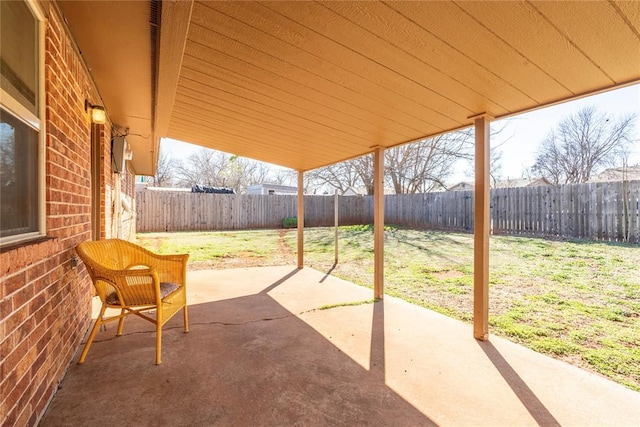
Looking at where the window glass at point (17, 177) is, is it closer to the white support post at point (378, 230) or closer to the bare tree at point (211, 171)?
the white support post at point (378, 230)

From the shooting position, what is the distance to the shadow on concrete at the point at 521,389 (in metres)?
1.68

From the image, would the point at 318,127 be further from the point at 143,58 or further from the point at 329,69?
the point at 143,58

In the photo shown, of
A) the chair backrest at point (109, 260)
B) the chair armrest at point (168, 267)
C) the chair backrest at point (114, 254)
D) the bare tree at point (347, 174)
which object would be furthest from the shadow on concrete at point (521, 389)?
the bare tree at point (347, 174)

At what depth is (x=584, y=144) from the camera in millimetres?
16594

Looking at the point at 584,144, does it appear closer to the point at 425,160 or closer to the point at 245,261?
the point at 425,160

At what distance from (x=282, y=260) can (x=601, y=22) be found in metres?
5.91

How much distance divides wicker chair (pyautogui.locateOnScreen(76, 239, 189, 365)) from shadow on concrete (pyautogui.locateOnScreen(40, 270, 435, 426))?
0.21 meters

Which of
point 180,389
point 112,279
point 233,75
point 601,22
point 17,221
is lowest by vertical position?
point 180,389

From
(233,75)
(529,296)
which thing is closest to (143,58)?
(233,75)

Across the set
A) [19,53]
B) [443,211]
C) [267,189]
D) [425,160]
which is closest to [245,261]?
[19,53]

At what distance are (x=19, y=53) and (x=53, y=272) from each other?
3.73ft

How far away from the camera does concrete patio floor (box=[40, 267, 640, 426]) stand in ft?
5.54

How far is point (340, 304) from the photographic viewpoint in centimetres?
362

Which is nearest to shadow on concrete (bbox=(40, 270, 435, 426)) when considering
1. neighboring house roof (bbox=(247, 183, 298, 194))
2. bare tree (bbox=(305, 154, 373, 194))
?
bare tree (bbox=(305, 154, 373, 194))
